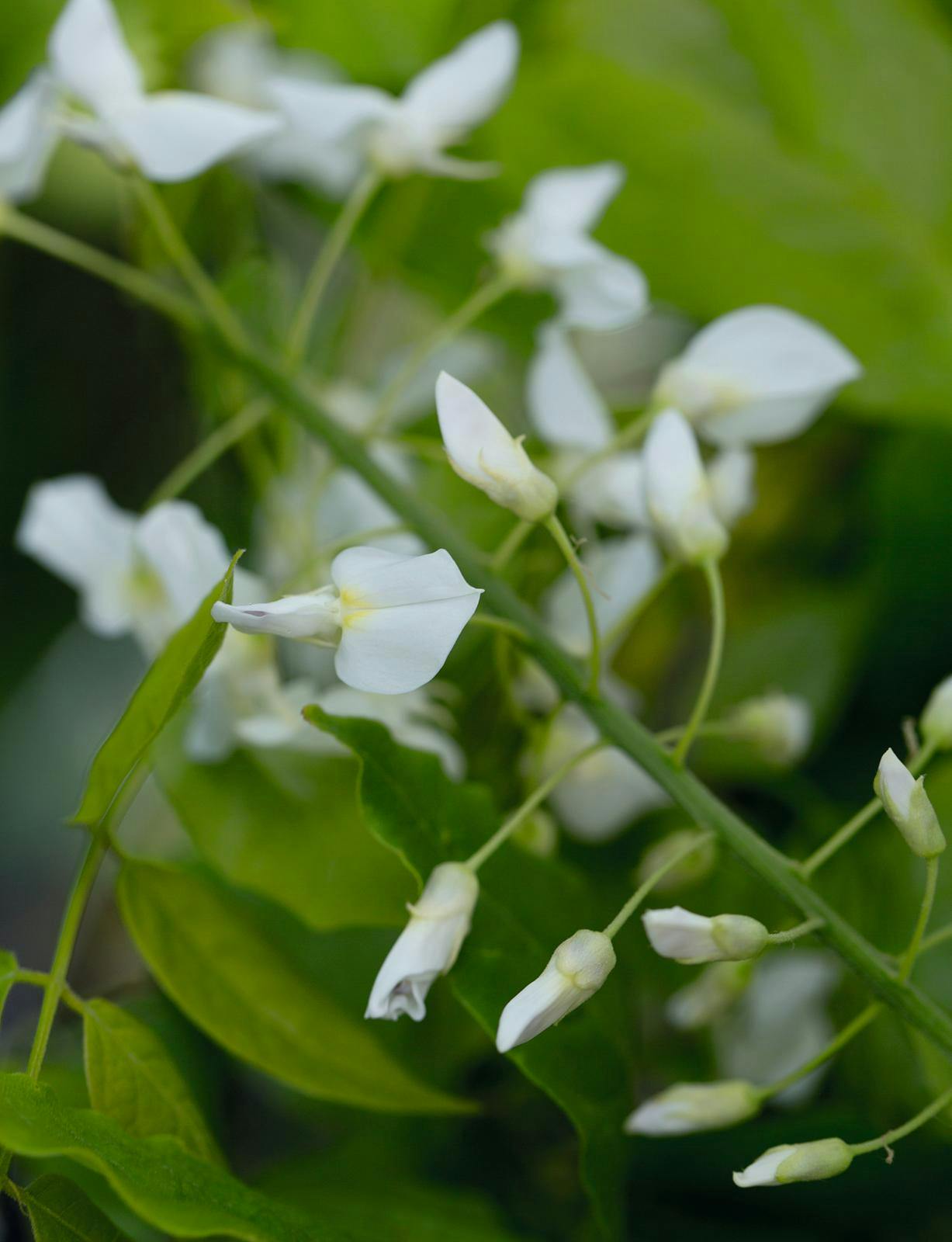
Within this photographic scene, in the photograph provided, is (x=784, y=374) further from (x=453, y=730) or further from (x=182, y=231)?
(x=182, y=231)

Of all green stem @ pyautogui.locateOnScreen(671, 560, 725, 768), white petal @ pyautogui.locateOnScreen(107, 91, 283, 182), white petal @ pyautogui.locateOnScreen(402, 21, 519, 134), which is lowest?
green stem @ pyautogui.locateOnScreen(671, 560, 725, 768)

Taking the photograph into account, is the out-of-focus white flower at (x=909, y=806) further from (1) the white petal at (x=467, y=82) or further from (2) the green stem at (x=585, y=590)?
(1) the white petal at (x=467, y=82)

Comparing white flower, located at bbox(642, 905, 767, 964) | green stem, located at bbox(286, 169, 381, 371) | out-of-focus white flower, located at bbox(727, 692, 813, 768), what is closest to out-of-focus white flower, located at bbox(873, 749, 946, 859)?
white flower, located at bbox(642, 905, 767, 964)

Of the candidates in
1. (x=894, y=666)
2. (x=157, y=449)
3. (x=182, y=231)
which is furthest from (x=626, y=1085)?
(x=157, y=449)

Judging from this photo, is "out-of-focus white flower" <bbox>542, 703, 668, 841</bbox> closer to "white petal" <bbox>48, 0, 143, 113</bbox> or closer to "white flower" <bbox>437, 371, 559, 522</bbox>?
"white flower" <bbox>437, 371, 559, 522</bbox>

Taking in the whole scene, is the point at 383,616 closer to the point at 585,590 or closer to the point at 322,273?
the point at 585,590
